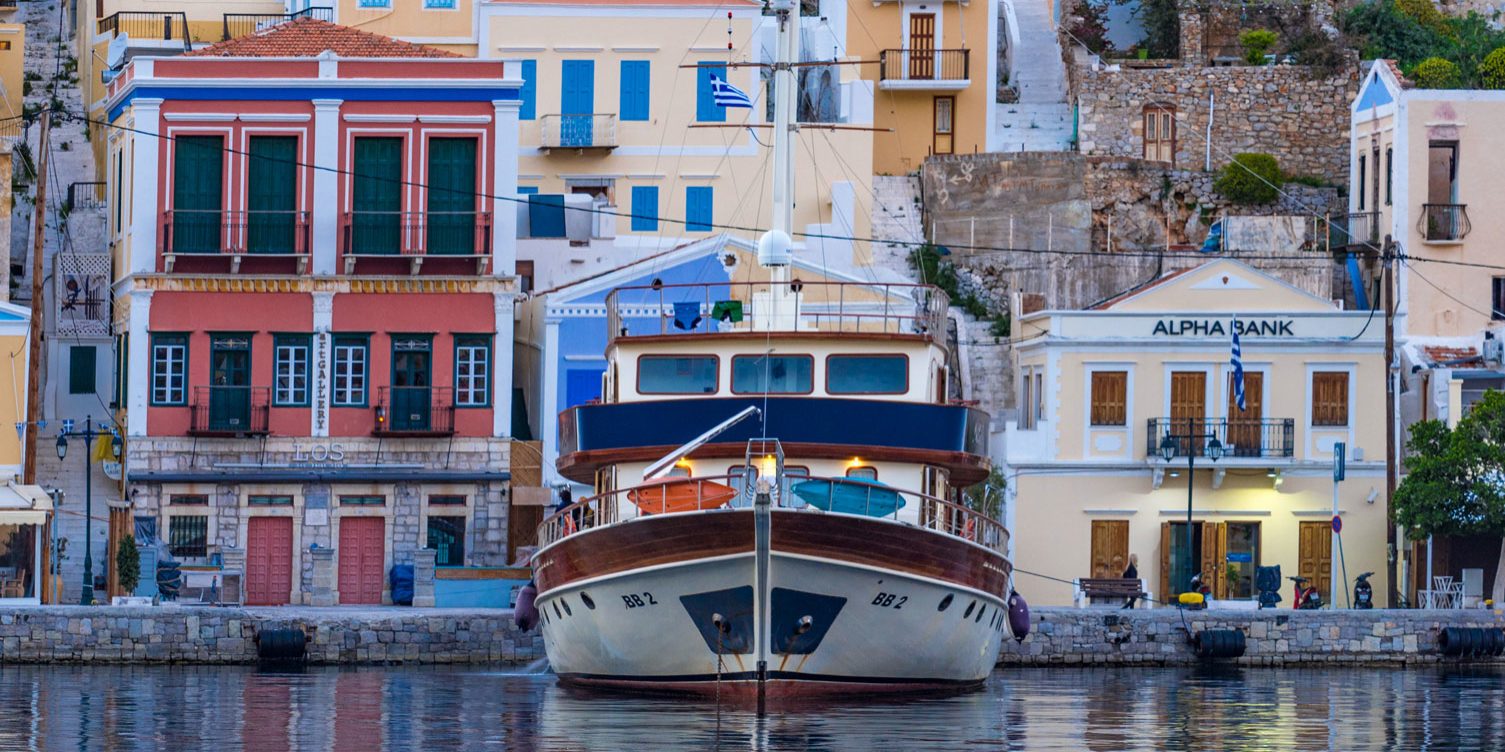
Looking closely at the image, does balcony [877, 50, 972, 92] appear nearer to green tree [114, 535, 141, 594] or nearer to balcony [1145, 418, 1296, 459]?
balcony [1145, 418, 1296, 459]

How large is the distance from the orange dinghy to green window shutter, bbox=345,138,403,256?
16759 mm

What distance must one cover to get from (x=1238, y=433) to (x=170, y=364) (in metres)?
18.2

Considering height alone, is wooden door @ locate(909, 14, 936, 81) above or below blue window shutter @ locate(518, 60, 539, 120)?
above

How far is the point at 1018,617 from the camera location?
36.8 metres

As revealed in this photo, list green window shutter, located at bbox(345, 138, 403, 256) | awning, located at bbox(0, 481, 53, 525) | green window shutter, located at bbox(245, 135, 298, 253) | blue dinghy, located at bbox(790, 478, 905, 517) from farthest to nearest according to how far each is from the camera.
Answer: green window shutter, located at bbox(345, 138, 403, 256)
green window shutter, located at bbox(245, 135, 298, 253)
awning, located at bbox(0, 481, 53, 525)
blue dinghy, located at bbox(790, 478, 905, 517)

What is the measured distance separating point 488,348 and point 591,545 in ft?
54.2

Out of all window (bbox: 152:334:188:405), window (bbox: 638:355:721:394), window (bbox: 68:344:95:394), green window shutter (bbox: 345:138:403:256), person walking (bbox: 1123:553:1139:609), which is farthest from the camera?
window (bbox: 68:344:95:394)

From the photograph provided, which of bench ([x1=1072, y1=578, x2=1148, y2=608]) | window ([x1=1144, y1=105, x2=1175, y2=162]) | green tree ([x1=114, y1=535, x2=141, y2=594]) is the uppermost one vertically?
window ([x1=1144, y1=105, x2=1175, y2=162])

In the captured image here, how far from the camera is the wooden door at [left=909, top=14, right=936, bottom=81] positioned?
59.3 metres

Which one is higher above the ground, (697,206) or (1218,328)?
(697,206)

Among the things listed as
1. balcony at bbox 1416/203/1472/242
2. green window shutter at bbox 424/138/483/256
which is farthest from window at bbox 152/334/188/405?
balcony at bbox 1416/203/1472/242

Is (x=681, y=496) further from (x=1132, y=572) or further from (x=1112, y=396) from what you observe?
(x=1112, y=396)

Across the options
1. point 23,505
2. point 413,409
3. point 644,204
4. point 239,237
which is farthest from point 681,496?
point 644,204

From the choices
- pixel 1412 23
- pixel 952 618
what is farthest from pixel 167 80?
pixel 1412 23
